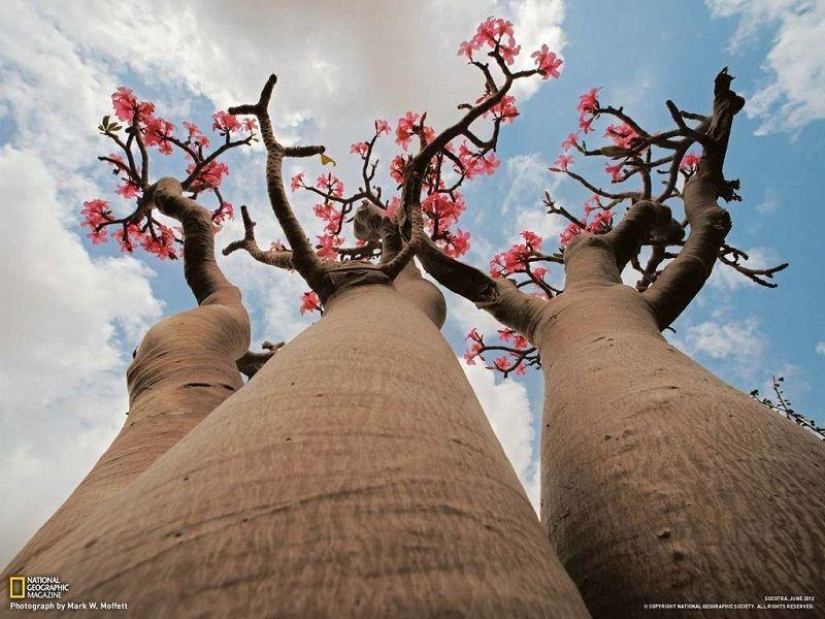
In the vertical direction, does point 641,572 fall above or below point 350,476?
below

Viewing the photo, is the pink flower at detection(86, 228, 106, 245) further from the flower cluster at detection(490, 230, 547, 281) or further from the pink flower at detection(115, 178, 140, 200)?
the flower cluster at detection(490, 230, 547, 281)

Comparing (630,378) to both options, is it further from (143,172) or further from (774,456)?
(143,172)

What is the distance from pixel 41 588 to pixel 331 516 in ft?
1.07

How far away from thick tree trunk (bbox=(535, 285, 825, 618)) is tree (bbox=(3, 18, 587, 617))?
281 millimetres

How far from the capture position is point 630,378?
1.20 metres

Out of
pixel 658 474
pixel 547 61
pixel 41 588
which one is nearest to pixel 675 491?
pixel 658 474

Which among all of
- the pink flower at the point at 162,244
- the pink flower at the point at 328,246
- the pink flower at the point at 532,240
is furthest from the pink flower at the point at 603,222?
the pink flower at the point at 162,244

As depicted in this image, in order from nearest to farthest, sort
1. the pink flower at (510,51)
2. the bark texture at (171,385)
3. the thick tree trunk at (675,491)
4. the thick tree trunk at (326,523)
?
the thick tree trunk at (326,523), the thick tree trunk at (675,491), the bark texture at (171,385), the pink flower at (510,51)

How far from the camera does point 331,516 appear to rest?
0.52m

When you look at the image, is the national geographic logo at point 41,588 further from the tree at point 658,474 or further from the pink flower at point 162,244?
the pink flower at point 162,244

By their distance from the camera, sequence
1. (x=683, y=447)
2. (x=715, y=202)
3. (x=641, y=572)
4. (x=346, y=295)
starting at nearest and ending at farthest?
(x=641, y=572) < (x=683, y=447) < (x=346, y=295) < (x=715, y=202)

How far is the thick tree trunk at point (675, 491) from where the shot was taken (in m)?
0.71

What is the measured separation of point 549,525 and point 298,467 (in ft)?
2.59

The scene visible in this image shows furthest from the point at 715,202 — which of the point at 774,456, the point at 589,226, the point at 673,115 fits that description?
the point at 774,456
